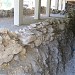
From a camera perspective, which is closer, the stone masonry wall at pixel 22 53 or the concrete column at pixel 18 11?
the stone masonry wall at pixel 22 53

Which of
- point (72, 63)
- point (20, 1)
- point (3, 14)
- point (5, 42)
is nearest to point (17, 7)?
point (20, 1)

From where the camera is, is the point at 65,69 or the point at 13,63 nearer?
the point at 13,63

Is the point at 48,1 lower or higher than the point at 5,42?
higher

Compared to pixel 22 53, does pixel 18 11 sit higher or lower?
higher

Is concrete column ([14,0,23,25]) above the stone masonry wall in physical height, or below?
above

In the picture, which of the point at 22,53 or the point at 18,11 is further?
the point at 18,11

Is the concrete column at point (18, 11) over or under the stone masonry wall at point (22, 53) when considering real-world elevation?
over

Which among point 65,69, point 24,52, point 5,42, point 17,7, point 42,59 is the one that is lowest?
point 65,69

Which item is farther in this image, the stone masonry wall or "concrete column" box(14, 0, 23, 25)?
"concrete column" box(14, 0, 23, 25)

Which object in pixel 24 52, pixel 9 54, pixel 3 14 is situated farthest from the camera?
pixel 3 14

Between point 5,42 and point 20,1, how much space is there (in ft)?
22.8

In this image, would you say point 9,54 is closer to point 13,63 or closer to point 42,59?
point 13,63

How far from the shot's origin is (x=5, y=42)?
2.68 m

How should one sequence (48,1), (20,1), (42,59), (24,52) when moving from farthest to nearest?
1. (48,1)
2. (20,1)
3. (42,59)
4. (24,52)
